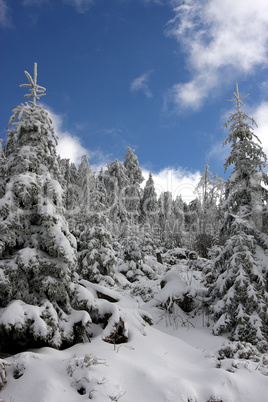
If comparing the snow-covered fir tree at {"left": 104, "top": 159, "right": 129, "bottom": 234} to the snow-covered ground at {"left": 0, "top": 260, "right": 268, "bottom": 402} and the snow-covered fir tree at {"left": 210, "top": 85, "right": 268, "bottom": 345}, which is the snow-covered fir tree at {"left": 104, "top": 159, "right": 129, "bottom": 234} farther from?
the snow-covered ground at {"left": 0, "top": 260, "right": 268, "bottom": 402}

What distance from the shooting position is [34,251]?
633 centimetres

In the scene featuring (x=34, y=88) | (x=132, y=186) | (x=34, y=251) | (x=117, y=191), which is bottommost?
(x=34, y=251)

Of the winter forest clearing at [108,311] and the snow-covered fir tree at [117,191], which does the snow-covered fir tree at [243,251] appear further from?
the snow-covered fir tree at [117,191]

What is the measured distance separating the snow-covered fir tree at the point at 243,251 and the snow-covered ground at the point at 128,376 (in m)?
1.97

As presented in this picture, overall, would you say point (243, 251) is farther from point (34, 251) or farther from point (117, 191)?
point (117, 191)

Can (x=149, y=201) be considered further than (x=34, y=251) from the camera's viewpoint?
Yes

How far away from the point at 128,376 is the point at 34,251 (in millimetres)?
3340

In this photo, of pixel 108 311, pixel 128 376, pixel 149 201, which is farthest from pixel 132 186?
pixel 128 376

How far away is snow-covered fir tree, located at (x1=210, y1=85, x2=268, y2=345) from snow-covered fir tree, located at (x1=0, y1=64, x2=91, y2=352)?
472 centimetres

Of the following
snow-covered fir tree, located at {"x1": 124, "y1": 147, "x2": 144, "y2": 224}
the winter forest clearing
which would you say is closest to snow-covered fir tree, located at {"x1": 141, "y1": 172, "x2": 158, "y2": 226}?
snow-covered fir tree, located at {"x1": 124, "y1": 147, "x2": 144, "y2": 224}

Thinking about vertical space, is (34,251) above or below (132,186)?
below

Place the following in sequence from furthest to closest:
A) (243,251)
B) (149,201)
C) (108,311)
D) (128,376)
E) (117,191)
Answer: (149,201) → (117,191) → (243,251) → (108,311) → (128,376)

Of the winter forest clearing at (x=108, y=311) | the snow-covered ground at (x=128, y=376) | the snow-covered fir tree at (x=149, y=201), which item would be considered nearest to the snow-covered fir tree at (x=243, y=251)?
the winter forest clearing at (x=108, y=311)

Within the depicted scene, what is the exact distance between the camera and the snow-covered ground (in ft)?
14.5
